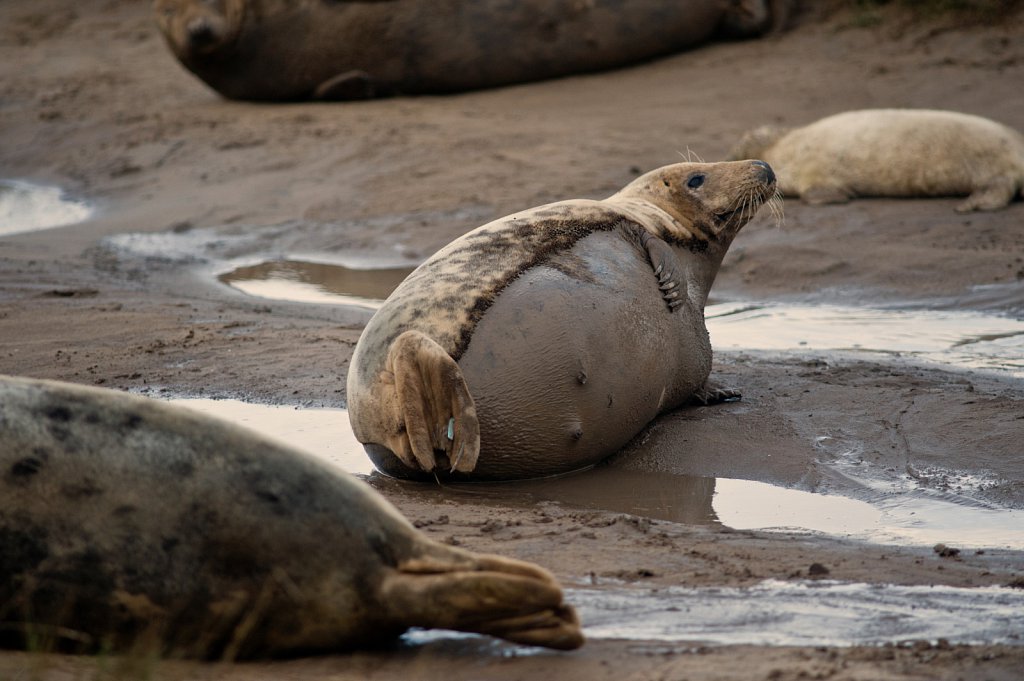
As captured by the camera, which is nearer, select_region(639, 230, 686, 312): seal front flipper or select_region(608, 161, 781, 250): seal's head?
select_region(639, 230, 686, 312): seal front flipper

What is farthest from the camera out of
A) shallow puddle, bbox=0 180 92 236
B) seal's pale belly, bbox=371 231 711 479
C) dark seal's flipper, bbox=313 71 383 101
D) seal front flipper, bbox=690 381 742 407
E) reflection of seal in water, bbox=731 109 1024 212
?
dark seal's flipper, bbox=313 71 383 101

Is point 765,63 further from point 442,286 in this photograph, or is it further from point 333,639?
point 333,639

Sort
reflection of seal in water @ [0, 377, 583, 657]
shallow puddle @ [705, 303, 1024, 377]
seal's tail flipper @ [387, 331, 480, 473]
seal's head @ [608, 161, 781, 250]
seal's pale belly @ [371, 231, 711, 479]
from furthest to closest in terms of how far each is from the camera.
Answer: shallow puddle @ [705, 303, 1024, 377], seal's head @ [608, 161, 781, 250], seal's pale belly @ [371, 231, 711, 479], seal's tail flipper @ [387, 331, 480, 473], reflection of seal in water @ [0, 377, 583, 657]

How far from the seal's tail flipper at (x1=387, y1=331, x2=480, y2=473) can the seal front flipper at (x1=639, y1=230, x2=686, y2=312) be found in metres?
1.15

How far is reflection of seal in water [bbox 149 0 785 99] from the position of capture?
12.1 m

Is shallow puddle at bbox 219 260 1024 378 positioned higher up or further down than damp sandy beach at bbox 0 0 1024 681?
further down

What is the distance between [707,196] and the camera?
571 centimetres

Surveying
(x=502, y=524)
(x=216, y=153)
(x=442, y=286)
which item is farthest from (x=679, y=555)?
(x=216, y=153)

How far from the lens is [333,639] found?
2.65m

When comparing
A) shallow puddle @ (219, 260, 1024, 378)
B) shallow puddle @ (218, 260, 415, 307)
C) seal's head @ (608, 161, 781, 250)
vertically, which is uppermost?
seal's head @ (608, 161, 781, 250)

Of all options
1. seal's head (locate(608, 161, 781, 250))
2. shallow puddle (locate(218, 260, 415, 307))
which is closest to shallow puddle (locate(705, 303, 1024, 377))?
seal's head (locate(608, 161, 781, 250))

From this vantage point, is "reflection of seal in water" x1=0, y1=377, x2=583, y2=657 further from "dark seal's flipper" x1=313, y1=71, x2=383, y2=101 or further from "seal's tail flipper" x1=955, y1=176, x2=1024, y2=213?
"dark seal's flipper" x1=313, y1=71, x2=383, y2=101

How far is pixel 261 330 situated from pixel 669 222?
221 centimetres

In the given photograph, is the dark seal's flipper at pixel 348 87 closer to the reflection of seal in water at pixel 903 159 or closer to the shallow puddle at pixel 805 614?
the reflection of seal in water at pixel 903 159
